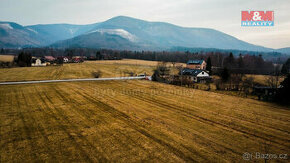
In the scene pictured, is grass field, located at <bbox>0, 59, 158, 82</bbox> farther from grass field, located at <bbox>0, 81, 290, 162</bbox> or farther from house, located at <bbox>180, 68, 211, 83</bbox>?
grass field, located at <bbox>0, 81, 290, 162</bbox>

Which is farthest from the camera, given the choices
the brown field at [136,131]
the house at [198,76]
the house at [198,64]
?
the house at [198,64]

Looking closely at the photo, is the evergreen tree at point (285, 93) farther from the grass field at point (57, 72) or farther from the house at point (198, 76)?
the grass field at point (57, 72)

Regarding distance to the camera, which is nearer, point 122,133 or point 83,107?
point 122,133

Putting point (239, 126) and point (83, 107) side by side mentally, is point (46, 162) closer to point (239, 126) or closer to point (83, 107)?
point (83, 107)

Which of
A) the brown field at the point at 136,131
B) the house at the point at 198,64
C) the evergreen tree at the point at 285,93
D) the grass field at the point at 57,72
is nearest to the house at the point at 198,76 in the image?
the grass field at the point at 57,72

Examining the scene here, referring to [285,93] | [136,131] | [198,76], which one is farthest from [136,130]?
[198,76]

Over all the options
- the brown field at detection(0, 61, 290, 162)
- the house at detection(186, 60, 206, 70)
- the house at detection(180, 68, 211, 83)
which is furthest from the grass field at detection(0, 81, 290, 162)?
the house at detection(186, 60, 206, 70)

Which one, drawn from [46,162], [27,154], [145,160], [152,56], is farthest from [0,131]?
[152,56]
